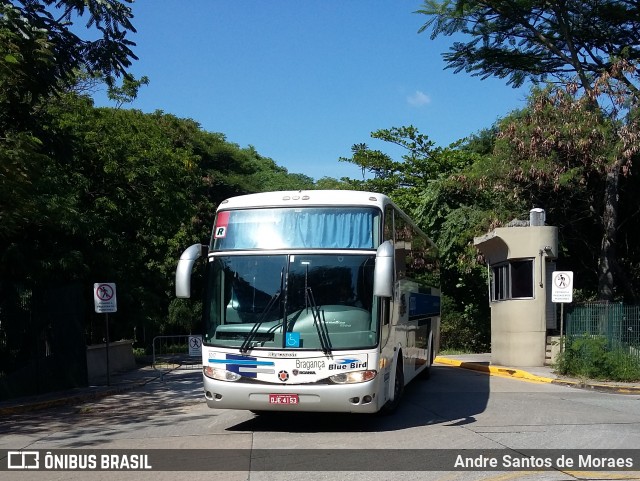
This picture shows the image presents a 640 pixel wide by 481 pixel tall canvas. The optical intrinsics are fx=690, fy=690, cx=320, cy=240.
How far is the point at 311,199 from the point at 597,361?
31.6ft

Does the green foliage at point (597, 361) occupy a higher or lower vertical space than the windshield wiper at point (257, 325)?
lower

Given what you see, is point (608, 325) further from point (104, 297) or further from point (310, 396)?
point (104, 297)

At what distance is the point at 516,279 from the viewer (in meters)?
19.9

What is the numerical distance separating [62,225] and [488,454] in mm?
12712

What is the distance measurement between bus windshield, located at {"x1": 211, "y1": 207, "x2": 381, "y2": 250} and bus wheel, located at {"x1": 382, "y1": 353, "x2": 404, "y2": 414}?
107 inches

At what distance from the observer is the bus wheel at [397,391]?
11.1 meters

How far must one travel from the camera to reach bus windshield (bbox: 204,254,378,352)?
373 inches

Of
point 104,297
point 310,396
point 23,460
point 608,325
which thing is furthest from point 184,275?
point 608,325

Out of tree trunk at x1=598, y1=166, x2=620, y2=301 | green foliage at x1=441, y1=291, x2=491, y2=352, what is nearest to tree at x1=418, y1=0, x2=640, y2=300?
tree trunk at x1=598, y1=166, x2=620, y2=301

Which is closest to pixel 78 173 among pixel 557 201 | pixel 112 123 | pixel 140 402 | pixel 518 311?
pixel 112 123

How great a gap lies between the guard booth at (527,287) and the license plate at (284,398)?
11798 millimetres

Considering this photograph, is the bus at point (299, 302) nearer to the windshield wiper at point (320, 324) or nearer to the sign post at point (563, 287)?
the windshield wiper at point (320, 324)

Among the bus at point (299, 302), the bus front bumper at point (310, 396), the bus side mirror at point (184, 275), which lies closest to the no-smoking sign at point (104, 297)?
the bus at point (299, 302)

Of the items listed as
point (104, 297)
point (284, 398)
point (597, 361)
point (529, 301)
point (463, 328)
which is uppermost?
Result: point (104, 297)
